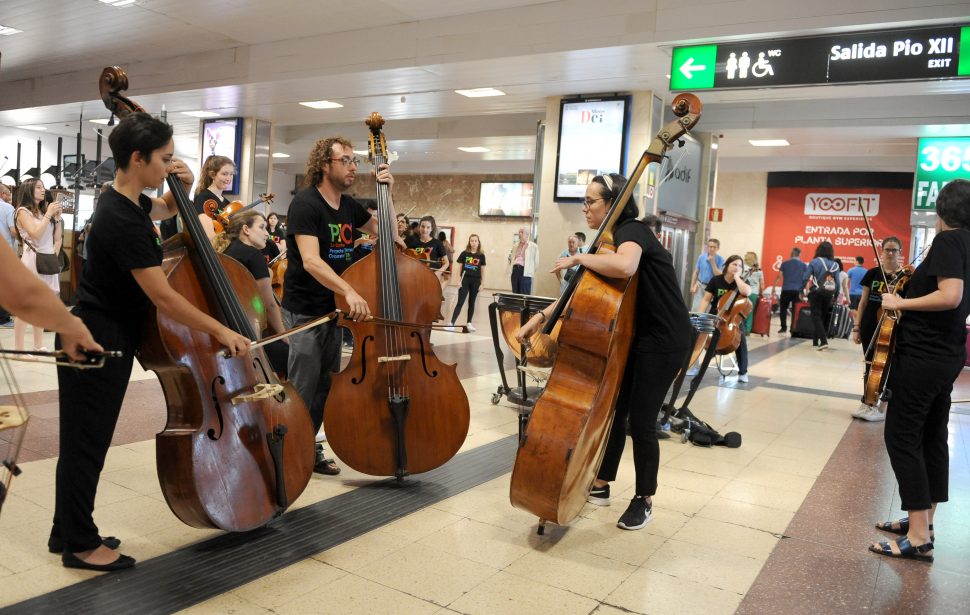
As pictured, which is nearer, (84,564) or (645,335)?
(84,564)

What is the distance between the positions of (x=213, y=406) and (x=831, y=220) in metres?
17.3

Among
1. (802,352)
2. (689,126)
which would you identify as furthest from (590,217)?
(802,352)

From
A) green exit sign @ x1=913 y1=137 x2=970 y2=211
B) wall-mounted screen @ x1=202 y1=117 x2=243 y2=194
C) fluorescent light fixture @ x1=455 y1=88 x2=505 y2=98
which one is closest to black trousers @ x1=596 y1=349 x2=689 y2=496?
fluorescent light fixture @ x1=455 y1=88 x2=505 y2=98

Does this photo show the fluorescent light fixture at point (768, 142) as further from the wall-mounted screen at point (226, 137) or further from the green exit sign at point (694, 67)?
the wall-mounted screen at point (226, 137)

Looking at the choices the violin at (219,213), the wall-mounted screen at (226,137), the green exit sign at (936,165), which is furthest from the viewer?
the wall-mounted screen at (226,137)

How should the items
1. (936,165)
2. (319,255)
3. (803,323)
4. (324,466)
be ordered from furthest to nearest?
(803,323) < (936,165) < (324,466) < (319,255)

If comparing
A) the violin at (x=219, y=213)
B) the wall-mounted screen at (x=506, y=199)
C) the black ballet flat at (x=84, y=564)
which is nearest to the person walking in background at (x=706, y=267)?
the violin at (x=219, y=213)

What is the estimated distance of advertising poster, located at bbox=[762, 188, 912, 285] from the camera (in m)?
16.2

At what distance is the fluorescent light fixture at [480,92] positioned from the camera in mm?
9273

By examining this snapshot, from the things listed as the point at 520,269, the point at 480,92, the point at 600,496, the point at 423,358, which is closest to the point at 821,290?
the point at 520,269

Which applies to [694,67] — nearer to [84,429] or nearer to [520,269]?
[84,429]

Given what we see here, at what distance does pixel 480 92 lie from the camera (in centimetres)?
944

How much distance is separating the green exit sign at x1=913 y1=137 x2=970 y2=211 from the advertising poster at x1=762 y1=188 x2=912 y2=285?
6930mm

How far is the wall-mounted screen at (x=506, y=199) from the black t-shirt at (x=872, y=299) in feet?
47.0
